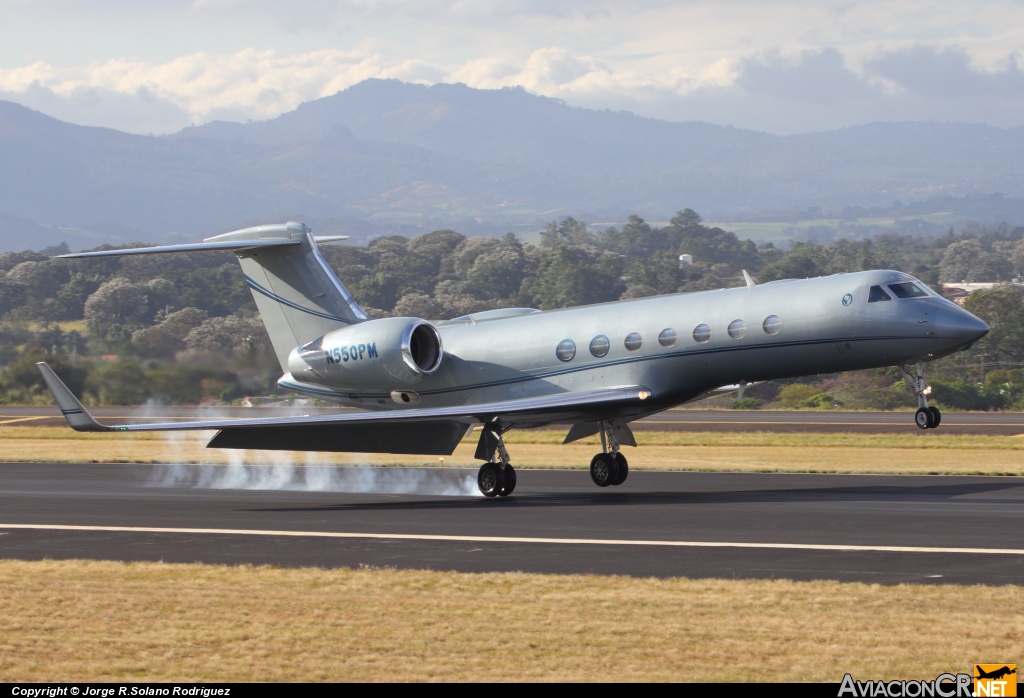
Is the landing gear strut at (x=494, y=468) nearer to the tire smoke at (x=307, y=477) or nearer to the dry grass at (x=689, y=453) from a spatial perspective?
the tire smoke at (x=307, y=477)

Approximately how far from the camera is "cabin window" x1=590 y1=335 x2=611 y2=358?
22234 mm

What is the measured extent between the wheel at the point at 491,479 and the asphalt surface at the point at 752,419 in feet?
41.4

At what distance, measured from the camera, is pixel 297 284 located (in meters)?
25.1

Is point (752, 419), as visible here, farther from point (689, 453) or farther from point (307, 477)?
point (307, 477)

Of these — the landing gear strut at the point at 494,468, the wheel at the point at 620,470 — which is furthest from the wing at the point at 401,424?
the wheel at the point at 620,470

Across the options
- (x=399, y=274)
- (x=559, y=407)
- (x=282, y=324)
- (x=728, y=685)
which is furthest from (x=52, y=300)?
(x=728, y=685)

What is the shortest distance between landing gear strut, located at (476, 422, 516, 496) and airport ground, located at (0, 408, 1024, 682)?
508 mm

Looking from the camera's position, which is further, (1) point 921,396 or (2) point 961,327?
(1) point 921,396

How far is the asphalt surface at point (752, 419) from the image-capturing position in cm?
3900

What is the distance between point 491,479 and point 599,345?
10.3 feet

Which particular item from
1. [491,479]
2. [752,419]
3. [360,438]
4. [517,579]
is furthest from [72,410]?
[752,419]

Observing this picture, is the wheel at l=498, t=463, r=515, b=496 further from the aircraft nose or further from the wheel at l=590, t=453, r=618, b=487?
the aircraft nose

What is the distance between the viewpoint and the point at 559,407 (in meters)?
21.2

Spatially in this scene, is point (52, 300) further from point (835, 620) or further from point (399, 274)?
point (835, 620)
